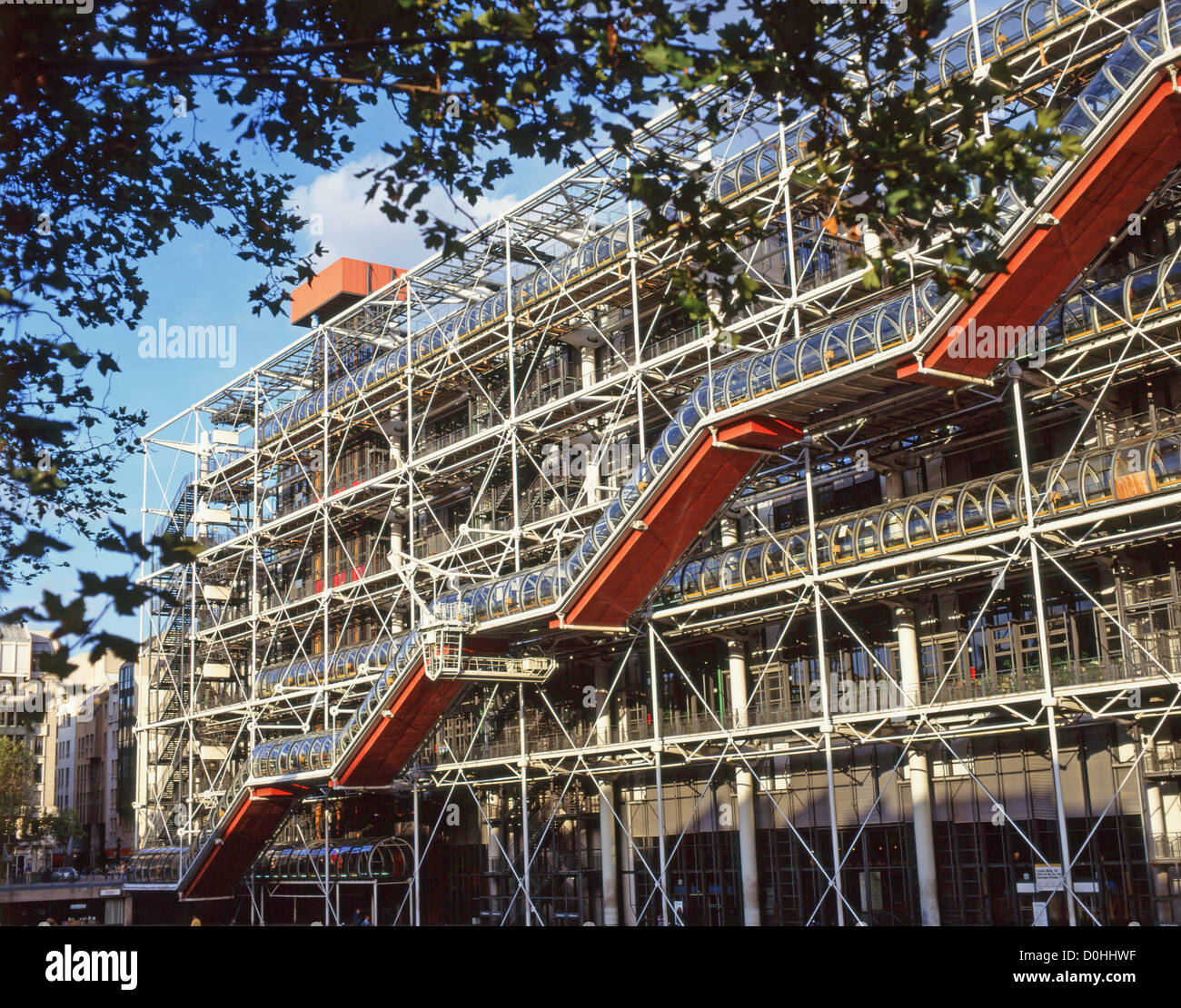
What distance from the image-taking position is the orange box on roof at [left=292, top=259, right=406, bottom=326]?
44406mm

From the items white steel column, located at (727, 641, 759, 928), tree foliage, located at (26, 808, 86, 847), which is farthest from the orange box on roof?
tree foliage, located at (26, 808, 86, 847)

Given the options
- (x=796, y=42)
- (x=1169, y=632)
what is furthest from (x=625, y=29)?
(x=1169, y=632)

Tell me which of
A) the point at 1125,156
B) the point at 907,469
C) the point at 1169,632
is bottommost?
the point at 1169,632

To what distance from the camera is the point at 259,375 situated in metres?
43.6

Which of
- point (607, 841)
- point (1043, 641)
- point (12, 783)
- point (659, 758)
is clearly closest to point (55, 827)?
point (12, 783)

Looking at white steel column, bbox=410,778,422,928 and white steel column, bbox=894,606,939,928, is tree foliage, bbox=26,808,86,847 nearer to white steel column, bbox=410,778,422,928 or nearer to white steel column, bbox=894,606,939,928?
white steel column, bbox=410,778,422,928

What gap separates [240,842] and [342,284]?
61.2 feet

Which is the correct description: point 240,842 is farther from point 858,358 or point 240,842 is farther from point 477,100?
point 477,100

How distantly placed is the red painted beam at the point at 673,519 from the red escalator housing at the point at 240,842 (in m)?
13.5

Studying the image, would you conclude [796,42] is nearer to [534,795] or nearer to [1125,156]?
[1125,156]

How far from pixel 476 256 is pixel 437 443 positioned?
530 cm

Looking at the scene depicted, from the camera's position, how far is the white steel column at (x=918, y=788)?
2186 cm

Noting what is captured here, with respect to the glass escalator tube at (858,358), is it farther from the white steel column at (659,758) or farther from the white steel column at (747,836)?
the white steel column at (747,836)

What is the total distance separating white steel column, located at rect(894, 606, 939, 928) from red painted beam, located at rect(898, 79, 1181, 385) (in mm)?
5238
